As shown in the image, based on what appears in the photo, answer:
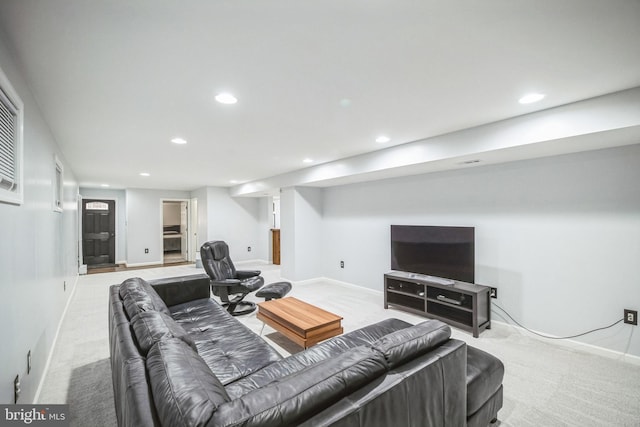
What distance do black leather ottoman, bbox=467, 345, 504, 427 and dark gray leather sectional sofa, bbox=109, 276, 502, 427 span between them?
0.5 inches

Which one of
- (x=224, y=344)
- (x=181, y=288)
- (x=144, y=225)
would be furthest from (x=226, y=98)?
(x=144, y=225)

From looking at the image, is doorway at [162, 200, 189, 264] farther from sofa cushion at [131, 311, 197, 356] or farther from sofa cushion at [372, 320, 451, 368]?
sofa cushion at [372, 320, 451, 368]

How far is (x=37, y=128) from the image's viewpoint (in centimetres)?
238

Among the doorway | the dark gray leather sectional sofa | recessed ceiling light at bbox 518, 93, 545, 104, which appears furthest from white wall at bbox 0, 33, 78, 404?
the doorway

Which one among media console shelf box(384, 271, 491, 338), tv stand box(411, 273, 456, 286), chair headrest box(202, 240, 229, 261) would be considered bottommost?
media console shelf box(384, 271, 491, 338)

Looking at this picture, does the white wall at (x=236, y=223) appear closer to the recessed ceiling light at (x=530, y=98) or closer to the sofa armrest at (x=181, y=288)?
the sofa armrest at (x=181, y=288)

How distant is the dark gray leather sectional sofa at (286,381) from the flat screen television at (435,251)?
1.85 metres

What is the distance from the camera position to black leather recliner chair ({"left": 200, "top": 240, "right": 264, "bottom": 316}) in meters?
3.90

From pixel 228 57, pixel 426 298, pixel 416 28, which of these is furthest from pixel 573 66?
pixel 426 298

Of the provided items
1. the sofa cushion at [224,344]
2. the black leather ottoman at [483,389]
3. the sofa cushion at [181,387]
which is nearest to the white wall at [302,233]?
the sofa cushion at [224,344]

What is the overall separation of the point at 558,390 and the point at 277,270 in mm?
5813

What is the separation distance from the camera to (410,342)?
1439 mm

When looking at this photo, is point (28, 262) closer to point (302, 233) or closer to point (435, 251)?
point (435, 251)

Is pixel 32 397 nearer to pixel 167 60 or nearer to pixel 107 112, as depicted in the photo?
pixel 107 112
